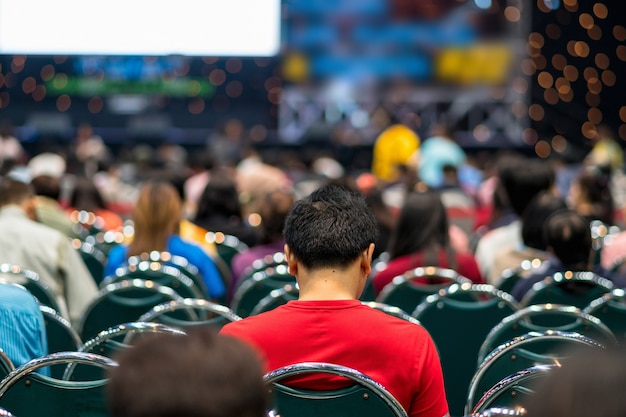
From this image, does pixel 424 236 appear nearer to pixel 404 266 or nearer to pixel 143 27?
pixel 404 266

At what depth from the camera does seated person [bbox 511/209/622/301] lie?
4348 millimetres

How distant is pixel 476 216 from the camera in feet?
29.6

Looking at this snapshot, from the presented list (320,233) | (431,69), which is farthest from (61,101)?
(320,233)

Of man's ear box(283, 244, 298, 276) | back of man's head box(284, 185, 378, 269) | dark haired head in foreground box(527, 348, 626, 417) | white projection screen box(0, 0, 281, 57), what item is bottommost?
man's ear box(283, 244, 298, 276)

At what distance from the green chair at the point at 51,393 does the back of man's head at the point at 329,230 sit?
600 mm

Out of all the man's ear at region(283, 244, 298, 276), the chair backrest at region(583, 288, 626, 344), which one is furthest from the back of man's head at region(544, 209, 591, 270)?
the man's ear at region(283, 244, 298, 276)

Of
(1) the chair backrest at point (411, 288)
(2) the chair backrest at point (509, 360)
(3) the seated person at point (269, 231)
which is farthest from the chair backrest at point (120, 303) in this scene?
(2) the chair backrest at point (509, 360)

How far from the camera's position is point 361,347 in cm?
254

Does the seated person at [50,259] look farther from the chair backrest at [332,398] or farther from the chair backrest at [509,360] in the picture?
the chair backrest at [332,398]

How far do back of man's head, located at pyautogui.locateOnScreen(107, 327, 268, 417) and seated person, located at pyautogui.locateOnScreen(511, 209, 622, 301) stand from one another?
3.13 m

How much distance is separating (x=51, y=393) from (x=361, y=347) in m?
0.72

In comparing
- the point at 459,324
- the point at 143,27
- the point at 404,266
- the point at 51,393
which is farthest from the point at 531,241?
the point at 143,27

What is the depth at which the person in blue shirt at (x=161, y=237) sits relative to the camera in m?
5.27

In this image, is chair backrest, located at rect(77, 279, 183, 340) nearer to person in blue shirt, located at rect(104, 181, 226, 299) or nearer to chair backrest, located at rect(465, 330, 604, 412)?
person in blue shirt, located at rect(104, 181, 226, 299)
